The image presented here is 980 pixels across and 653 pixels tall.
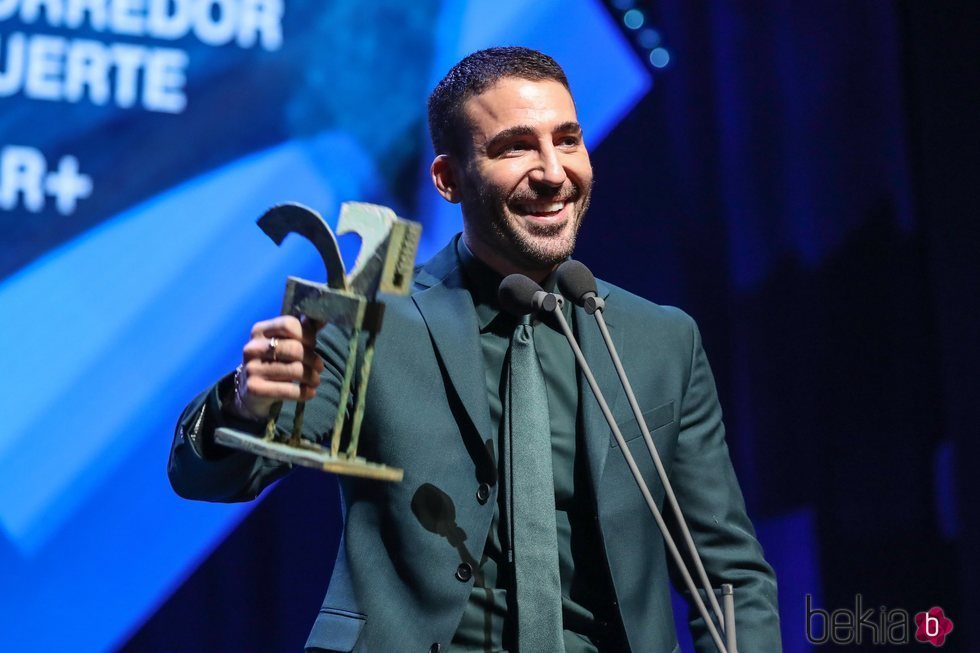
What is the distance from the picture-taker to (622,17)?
2844 millimetres

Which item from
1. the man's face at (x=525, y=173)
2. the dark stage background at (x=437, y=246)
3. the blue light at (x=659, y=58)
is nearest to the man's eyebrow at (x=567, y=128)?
the man's face at (x=525, y=173)

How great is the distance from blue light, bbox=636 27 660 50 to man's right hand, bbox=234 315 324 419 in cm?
191

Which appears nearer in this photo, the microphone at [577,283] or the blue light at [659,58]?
the microphone at [577,283]

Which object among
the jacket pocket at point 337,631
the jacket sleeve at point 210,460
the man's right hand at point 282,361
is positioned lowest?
the jacket pocket at point 337,631

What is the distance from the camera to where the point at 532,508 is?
1.55m

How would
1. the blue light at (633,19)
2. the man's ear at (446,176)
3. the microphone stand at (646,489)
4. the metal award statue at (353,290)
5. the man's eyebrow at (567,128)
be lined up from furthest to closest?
the blue light at (633,19) → the man's ear at (446,176) → the man's eyebrow at (567,128) → the microphone stand at (646,489) → the metal award statue at (353,290)

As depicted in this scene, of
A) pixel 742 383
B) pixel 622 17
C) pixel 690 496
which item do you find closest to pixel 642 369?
pixel 690 496

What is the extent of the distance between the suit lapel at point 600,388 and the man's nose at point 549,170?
8.6 inches

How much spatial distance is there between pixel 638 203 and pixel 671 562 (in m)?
1.13

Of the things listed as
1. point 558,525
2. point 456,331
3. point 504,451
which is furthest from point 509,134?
point 558,525

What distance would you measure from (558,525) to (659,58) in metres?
1.62

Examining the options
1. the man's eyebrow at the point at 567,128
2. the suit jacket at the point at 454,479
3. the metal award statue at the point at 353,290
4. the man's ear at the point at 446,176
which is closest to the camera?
the metal award statue at the point at 353,290

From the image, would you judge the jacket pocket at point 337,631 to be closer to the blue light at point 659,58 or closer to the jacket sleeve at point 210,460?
the jacket sleeve at point 210,460

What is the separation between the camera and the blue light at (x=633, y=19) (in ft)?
9.34
